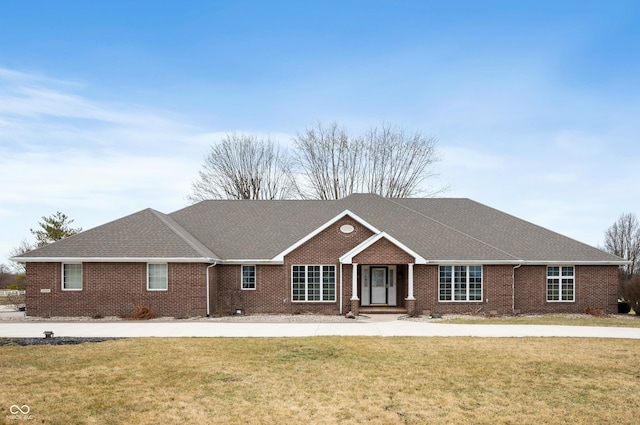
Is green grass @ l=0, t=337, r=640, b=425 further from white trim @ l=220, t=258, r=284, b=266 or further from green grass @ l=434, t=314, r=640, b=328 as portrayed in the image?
white trim @ l=220, t=258, r=284, b=266

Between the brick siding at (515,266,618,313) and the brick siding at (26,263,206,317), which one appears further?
the brick siding at (515,266,618,313)

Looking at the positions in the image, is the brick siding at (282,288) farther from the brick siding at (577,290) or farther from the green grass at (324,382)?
the green grass at (324,382)

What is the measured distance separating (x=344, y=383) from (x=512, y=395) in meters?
3.09

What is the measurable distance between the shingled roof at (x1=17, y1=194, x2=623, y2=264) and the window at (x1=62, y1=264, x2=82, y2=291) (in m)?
0.59

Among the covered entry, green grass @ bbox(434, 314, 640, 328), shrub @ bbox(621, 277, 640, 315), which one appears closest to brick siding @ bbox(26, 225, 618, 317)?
the covered entry

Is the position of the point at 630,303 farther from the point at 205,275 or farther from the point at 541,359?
the point at 205,275

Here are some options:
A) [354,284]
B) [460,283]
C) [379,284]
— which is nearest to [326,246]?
[354,284]

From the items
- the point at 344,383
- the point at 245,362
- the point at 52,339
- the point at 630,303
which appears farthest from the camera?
the point at 630,303

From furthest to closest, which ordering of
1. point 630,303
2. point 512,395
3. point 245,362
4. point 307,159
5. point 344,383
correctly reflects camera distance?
1. point 307,159
2. point 630,303
3. point 245,362
4. point 344,383
5. point 512,395

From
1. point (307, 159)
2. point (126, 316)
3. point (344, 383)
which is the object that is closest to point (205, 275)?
point (126, 316)

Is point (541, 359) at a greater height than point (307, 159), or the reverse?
point (307, 159)

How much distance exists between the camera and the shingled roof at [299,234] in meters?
24.4

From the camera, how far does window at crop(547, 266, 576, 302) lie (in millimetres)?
26844

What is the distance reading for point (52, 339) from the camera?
16.4m
